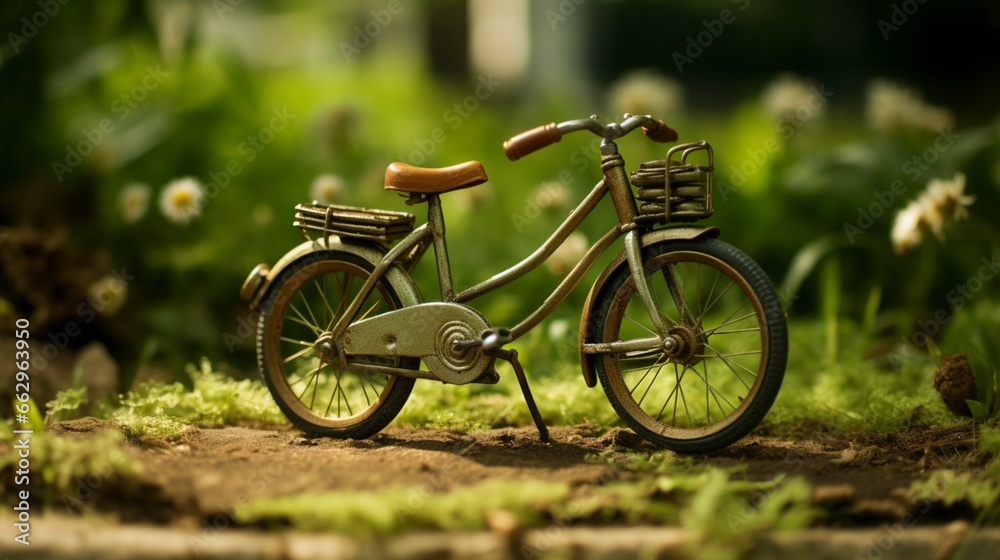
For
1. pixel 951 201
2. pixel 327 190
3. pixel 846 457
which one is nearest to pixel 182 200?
pixel 327 190

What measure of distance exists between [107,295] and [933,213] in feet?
10.4

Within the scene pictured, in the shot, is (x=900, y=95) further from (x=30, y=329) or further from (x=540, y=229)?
(x=30, y=329)

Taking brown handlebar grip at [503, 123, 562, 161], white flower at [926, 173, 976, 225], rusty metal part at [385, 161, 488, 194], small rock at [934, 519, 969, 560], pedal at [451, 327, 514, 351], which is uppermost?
brown handlebar grip at [503, 123, 562, 161]

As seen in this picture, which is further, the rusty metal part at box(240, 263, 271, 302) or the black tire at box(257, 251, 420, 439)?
the rusty metal part at box(240, 263, 271, 302)

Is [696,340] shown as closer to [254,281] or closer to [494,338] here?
[494,338]

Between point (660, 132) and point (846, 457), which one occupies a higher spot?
point (660, 132)

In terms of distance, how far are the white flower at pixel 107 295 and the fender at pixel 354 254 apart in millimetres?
1129

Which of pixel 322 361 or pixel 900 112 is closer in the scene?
pixel 322 361

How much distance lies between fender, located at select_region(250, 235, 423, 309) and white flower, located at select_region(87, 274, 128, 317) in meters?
1.13

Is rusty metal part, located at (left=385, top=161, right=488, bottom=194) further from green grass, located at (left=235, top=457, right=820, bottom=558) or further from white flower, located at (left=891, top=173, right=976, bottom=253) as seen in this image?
white flower, located at (left=891, top=173, right=976, bottom=253)

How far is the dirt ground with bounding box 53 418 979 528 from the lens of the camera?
87.4 inches

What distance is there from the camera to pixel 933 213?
3598 millimetres

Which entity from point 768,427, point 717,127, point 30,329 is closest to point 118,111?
point 30,329

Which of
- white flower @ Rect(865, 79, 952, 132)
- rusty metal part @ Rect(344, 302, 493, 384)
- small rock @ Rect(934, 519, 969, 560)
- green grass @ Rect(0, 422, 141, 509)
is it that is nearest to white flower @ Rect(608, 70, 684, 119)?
white flower @ Rect(865, 79, 952, 132)
